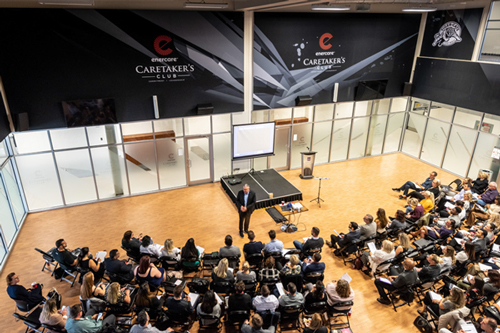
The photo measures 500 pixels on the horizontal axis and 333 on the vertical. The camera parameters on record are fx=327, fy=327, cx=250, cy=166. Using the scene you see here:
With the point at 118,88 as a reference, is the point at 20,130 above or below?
below

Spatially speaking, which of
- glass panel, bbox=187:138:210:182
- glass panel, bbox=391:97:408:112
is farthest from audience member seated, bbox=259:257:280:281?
glass panel, bbox=391:97:408:112

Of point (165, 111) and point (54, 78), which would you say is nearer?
point (54, 78)

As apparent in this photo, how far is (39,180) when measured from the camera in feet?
32.1

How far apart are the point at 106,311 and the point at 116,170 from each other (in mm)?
5736

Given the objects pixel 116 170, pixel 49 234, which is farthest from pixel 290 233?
pixel 49 234

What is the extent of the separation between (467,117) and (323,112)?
16.9 feet

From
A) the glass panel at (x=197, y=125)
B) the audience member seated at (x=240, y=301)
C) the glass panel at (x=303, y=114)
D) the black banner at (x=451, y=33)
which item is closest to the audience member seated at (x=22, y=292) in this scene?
the audience member seated at (x=240, y=301)

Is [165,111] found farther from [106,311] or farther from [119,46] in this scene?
[106,311]

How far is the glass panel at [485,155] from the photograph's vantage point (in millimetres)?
11148

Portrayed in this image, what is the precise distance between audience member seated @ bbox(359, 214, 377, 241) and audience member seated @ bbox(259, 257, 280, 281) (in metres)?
2.44

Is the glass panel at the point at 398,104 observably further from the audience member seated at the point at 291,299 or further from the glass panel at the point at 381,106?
the audience member seated at the point at 291,299

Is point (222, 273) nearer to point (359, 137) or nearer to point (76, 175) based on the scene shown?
point (76, 175)

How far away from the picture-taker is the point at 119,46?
9.32 metres

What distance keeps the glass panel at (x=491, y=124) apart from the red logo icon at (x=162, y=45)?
425 inches
